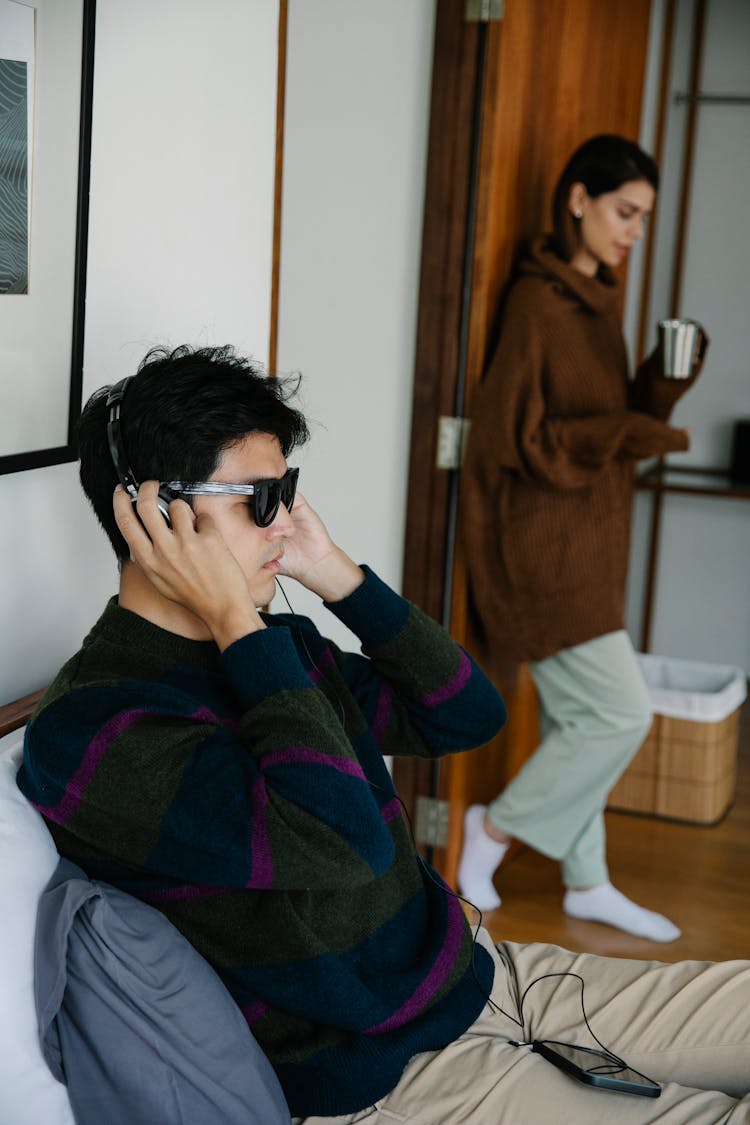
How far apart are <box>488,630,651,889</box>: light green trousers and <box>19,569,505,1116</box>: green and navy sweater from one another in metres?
1.38

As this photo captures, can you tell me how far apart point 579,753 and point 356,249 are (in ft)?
3.90

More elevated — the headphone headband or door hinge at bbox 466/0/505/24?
door hinge at bbox 466/0/505/24

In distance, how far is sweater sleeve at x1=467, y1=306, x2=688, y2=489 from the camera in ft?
8.53

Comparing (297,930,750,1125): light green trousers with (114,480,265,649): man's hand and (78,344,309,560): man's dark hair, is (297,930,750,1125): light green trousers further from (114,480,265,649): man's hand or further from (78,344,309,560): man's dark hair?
(78,344,309,560): man's dark hair

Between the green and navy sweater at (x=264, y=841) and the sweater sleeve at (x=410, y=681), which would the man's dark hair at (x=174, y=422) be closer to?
the green and navy sweater at (x=264, y=841)

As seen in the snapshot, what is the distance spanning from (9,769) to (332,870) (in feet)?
1.07

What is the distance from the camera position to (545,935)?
2.73m

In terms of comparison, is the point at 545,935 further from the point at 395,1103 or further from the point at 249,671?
the point at 249,671

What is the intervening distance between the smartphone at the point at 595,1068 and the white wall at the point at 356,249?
1.38 meters

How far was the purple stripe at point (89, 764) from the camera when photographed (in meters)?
1.16

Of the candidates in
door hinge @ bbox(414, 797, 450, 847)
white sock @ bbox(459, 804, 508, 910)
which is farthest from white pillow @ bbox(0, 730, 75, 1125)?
white sock @ bbox(459, 804, 508, 910)

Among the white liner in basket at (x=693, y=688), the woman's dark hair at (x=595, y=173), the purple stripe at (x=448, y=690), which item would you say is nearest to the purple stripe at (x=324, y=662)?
the purple stripe at (x=448, y=690)

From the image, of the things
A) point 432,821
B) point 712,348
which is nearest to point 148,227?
point 432,821

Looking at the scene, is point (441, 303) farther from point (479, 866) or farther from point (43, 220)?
point (43, 220)
